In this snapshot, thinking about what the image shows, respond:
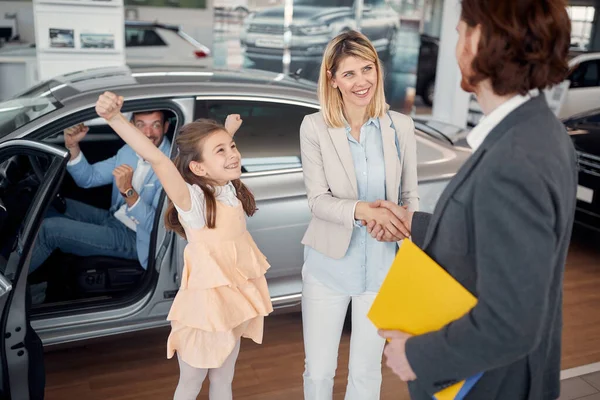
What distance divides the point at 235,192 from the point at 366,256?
1.58 ft

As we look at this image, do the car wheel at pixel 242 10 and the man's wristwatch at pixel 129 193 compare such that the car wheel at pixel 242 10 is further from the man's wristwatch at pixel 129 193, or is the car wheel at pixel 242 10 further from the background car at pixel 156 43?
the man's wristwatch at pixel 129 193

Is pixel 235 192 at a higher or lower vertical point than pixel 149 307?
higher

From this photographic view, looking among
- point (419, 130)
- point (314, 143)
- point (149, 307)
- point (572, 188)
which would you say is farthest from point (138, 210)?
point (572, 188)

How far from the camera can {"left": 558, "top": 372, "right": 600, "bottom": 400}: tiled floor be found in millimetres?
2695

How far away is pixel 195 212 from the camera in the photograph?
1875 millimetres

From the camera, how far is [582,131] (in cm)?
468

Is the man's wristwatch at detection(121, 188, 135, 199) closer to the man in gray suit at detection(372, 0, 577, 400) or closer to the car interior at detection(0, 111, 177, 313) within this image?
the car interior at detection(0, 111, 177, 313)

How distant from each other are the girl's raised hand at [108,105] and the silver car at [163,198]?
94 cm

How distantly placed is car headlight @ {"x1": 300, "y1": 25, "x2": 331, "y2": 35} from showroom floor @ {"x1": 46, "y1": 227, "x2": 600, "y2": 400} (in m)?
5.76

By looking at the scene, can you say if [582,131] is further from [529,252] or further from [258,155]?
[529,252]

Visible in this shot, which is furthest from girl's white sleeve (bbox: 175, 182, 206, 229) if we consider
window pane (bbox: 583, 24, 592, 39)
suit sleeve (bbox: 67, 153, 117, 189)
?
window pane (bbox: 583, 24, 592, 39)

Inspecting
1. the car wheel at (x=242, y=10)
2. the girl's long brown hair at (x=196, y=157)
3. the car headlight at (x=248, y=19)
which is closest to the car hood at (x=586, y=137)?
the girl's long brown hair at (x=196, y=157)

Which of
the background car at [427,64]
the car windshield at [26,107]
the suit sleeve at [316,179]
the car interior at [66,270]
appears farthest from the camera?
the background car at [427,64]

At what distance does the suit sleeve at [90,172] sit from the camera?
118 inches
